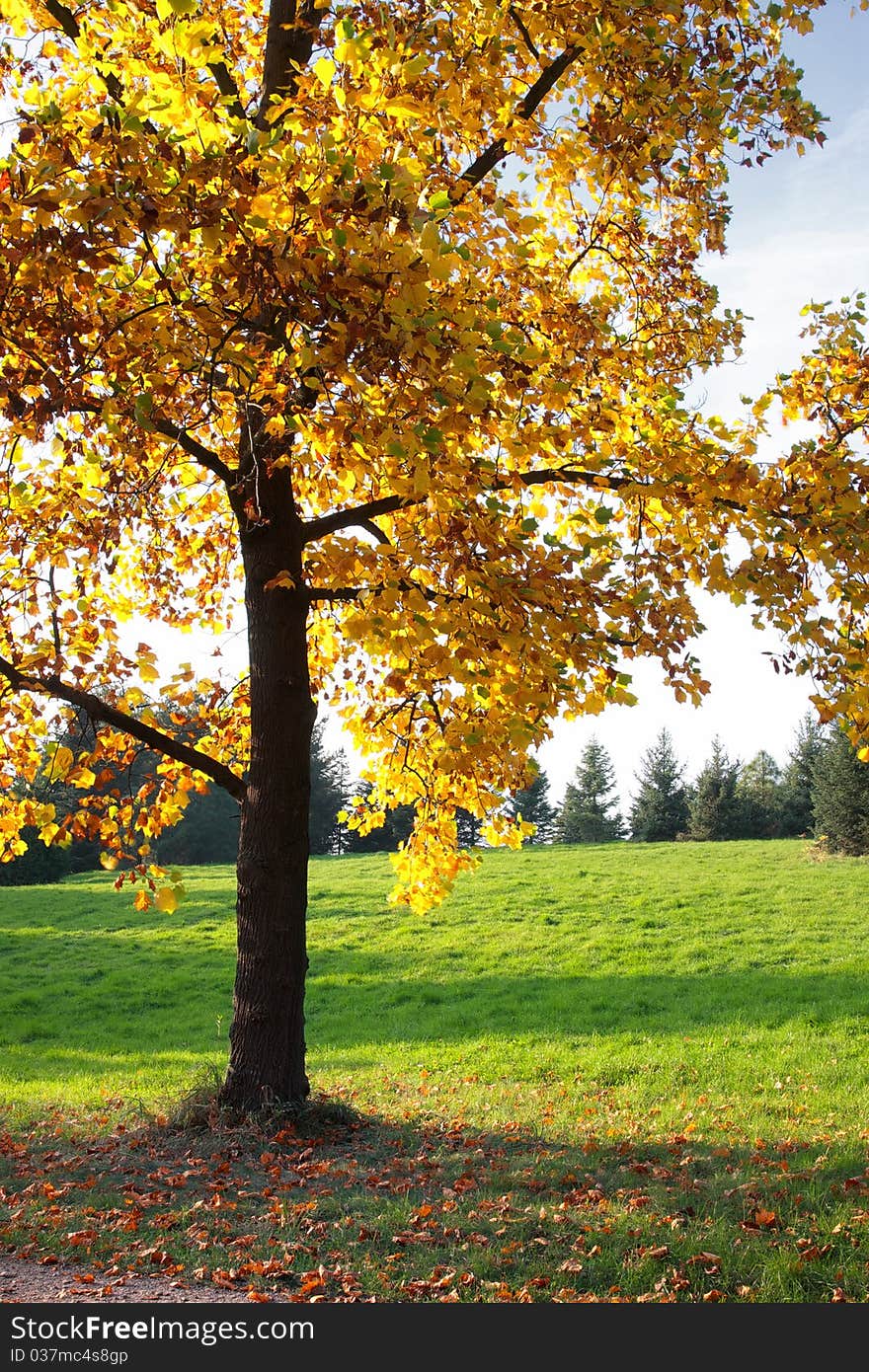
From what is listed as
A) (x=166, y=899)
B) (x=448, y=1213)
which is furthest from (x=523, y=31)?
(x=448, y=1213)

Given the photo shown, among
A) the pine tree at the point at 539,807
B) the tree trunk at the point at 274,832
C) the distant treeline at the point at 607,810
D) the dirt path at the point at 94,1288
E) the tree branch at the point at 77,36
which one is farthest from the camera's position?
the pine tree at the point at 539,807

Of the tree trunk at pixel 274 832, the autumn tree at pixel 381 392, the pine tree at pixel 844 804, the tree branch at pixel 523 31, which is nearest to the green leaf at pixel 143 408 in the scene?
the autumn tree at pixel 381 392

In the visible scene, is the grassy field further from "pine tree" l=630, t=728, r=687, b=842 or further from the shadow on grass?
"pine tree" l=630, t=728, r=687, b=842

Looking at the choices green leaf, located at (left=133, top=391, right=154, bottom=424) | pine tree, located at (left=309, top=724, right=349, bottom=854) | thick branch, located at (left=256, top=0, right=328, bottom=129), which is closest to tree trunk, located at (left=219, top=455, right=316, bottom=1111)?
green leaf, located at (left=133, top=391, right=154, bottom=424)

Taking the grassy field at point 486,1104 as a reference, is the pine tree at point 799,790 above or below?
above

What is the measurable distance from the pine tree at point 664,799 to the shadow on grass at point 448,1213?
35.9 metres

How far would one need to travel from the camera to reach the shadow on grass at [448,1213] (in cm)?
454

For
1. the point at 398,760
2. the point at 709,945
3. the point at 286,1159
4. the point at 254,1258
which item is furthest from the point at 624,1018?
the point at 254,1258

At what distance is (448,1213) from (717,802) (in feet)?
113

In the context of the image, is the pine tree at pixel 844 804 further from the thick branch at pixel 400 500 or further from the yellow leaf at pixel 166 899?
the yellow leaf at pixel 166 899

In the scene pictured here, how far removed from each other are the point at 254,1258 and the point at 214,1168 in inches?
63.6

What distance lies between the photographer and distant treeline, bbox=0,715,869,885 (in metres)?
32.6

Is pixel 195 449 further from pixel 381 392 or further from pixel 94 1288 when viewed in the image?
pixel 94 1288
